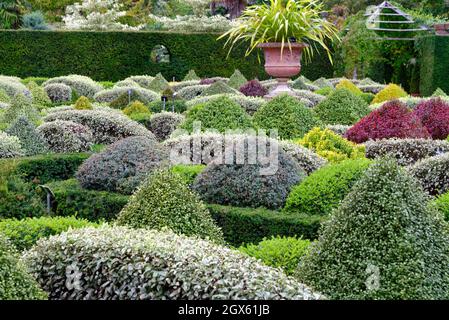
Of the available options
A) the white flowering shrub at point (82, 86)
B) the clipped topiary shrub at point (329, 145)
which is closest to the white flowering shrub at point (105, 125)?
the clipped topiary shrub at point (329, 145)

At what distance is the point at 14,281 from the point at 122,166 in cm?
403

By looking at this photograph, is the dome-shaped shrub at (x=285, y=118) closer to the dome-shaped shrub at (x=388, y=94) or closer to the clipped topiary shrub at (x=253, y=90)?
the clipped topiary shrub at (x=253, y=90)

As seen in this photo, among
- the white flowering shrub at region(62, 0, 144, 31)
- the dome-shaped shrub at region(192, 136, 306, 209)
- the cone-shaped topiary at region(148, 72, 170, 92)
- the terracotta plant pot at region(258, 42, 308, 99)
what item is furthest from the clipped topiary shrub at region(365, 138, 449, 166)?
the white flowering shrub at region(62, 0, 144, 31)

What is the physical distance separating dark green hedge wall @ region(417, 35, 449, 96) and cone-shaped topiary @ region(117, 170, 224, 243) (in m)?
17.7

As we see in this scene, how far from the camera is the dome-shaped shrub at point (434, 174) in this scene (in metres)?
7.65

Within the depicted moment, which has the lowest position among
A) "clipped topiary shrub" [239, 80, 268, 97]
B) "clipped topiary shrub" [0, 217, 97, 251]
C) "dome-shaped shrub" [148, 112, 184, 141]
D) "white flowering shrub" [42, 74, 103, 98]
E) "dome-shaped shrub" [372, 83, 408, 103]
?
"white flowering shrub" [42, 74, 103, 98]

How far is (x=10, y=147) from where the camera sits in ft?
31.3

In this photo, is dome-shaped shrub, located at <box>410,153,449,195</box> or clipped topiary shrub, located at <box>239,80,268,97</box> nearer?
dome-shaped shrub, located at <box>410,153,449,195</box>

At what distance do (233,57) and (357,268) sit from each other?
73.7ft

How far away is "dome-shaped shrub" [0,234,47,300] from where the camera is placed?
418 cm

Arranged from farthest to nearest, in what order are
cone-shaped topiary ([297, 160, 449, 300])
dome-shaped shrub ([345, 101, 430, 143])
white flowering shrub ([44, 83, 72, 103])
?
white flowering shrub ([44, 83, 72, 103])
dome-shaped shrub ([345, 101, 430, 143])
cone-shaped topiary ([297, 160, 449, 300])

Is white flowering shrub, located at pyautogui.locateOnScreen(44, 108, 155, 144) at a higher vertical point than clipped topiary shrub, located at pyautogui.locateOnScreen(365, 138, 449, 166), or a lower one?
lower

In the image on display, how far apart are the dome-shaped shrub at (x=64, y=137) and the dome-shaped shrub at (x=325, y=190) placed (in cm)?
444

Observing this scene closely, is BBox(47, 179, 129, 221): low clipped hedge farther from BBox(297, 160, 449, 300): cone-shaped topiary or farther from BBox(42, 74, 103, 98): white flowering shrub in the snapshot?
BBox(42, 74, 103, 98): white flowering shrub
